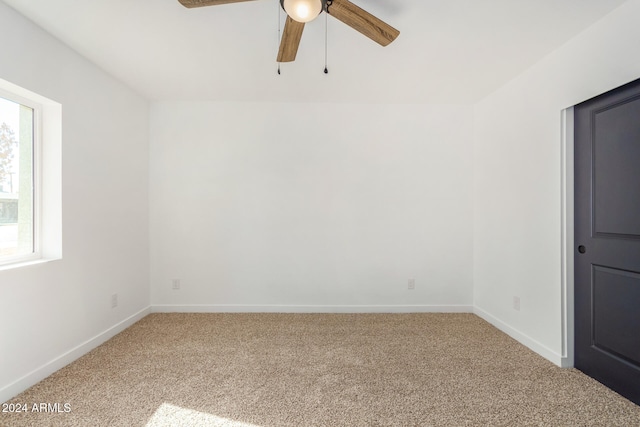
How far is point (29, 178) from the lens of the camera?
2.29 m

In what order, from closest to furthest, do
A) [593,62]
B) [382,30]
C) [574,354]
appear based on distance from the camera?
[382,30], [593,62], [574,354]

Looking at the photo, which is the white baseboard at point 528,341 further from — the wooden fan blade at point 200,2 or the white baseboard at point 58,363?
the white baseboard at point 58,363

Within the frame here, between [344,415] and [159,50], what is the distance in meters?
2.83

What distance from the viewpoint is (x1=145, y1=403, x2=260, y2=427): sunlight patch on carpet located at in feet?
5.63

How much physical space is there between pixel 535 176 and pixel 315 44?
209cm

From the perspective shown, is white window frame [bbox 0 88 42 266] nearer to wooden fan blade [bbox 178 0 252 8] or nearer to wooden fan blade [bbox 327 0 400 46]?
wooden fan blade [bbox 178 0 252 8]

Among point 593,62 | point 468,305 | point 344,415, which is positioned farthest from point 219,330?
point 593,62

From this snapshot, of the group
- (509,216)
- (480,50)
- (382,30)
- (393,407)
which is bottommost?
(393,407)

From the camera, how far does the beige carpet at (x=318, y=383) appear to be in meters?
1.77

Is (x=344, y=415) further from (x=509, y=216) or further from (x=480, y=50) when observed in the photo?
(x=480, y=50)

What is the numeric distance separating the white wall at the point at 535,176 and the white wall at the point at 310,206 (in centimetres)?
36

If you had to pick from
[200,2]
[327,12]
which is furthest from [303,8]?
[200,2]

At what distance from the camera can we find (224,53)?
8.05 feet


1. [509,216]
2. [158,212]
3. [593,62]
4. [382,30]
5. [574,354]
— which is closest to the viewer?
[382,30]
